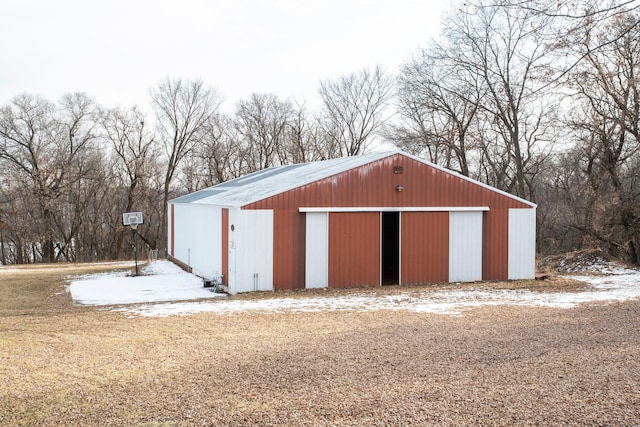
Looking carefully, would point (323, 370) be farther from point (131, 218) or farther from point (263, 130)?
point (263, 130)

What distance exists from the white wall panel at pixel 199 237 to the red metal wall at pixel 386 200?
1.83m

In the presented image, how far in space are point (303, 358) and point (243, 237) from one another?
21.9 ft

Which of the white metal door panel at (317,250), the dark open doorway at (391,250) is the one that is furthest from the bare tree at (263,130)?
the white metal door panel at (317,250)

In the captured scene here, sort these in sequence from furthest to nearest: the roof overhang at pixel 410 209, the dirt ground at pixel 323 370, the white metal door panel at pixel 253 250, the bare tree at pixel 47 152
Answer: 1. the bare tree at pixel 47 152
2. the roof overhang at pixel 410 209
3. the white metal door panel at pixel 253 250
4. the dirt ground at pixel 323 370

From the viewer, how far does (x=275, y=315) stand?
10.6 metres

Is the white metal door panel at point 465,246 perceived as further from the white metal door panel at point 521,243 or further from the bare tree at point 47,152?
the bare tree at point 47,152

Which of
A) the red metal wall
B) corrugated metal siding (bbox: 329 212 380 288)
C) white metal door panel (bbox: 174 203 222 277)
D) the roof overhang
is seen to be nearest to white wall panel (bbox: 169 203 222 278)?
white metal door panel (bbox: 174 203 222 277)

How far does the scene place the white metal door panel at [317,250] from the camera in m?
14.2

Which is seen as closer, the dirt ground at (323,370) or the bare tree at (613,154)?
Answer: the dirt ground at (323,370)

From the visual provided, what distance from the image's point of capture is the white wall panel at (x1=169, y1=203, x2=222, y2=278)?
49.8ft

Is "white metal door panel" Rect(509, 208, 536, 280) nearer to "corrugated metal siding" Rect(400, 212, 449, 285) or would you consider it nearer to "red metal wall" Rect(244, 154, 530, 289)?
"red metal wall" Rect(244, 154, 530, 289)

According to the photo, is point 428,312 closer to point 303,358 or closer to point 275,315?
point 275,315

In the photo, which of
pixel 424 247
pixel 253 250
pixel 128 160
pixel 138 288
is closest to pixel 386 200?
pixel 424 247

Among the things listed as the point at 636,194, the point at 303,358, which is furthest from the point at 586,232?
the point at 303,358
